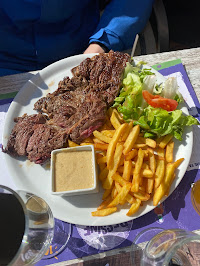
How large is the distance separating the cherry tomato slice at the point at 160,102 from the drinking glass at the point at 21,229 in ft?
4.02

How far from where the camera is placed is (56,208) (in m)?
1.95

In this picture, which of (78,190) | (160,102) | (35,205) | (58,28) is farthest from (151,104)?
(58,28)

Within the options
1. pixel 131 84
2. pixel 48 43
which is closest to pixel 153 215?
pixel 131 84

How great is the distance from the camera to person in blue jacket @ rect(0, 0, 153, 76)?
2.52 m

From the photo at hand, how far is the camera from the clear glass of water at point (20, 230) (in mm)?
1301

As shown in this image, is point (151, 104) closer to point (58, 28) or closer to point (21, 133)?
point (21, 133)

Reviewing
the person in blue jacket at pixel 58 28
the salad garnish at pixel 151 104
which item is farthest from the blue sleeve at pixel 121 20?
the salad garnish at pixel 151 104

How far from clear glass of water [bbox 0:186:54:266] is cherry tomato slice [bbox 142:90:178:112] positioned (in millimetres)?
1252

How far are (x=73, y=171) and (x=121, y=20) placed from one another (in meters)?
1.70

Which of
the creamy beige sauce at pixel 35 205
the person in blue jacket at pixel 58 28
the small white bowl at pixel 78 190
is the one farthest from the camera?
the person in blue jacket at pixel 58 28

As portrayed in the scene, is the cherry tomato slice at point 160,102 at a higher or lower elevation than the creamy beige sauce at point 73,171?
higher

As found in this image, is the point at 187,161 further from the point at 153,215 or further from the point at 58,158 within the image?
the point at 58,158

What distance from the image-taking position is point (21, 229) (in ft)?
4.46

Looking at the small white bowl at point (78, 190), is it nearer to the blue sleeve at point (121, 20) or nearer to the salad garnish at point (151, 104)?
the salad garnish at point (151, 104)
